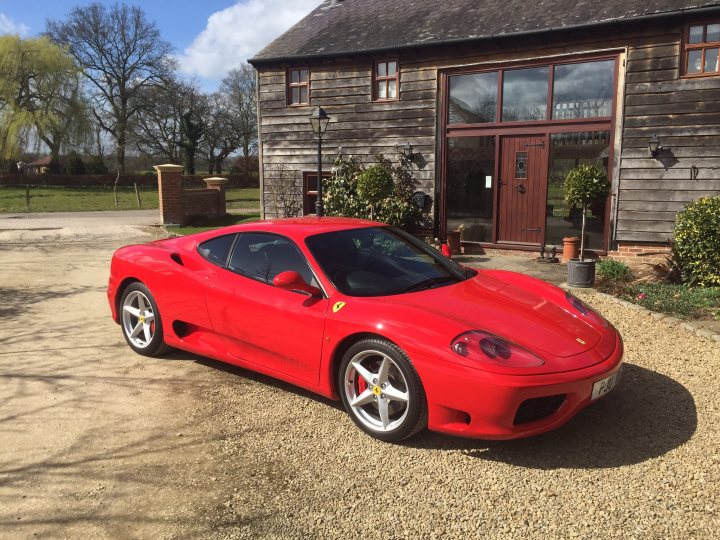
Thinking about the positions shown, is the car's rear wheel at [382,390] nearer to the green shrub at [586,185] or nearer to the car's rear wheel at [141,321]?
the car's rear wheel at [141,321]

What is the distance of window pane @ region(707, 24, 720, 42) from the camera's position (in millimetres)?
9422

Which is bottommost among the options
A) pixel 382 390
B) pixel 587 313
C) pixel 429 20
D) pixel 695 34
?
pixel 382 390

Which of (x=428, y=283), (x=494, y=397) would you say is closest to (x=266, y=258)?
(x=428, y=283)

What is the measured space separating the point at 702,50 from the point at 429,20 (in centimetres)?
557

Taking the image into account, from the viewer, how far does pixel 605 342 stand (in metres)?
3.39

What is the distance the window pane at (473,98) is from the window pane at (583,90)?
1262 millimetres

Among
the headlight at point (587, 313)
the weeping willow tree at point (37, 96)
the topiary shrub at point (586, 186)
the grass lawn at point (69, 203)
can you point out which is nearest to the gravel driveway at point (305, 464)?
the headlight at point (587, 313)

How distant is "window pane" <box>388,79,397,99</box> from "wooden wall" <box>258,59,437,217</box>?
0.75ft

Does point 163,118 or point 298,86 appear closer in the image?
point 298,86

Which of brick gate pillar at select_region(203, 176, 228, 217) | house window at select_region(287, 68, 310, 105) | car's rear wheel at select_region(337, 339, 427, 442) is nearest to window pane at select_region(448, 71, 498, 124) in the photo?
house window at select_region(287, 68, 310, 105)

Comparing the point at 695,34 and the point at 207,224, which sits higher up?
the point at 695,34

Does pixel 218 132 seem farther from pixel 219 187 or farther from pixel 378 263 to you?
pixel 378 263

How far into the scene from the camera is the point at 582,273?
765 centimetres

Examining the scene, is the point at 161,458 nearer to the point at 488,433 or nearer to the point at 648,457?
the point at 488,433
